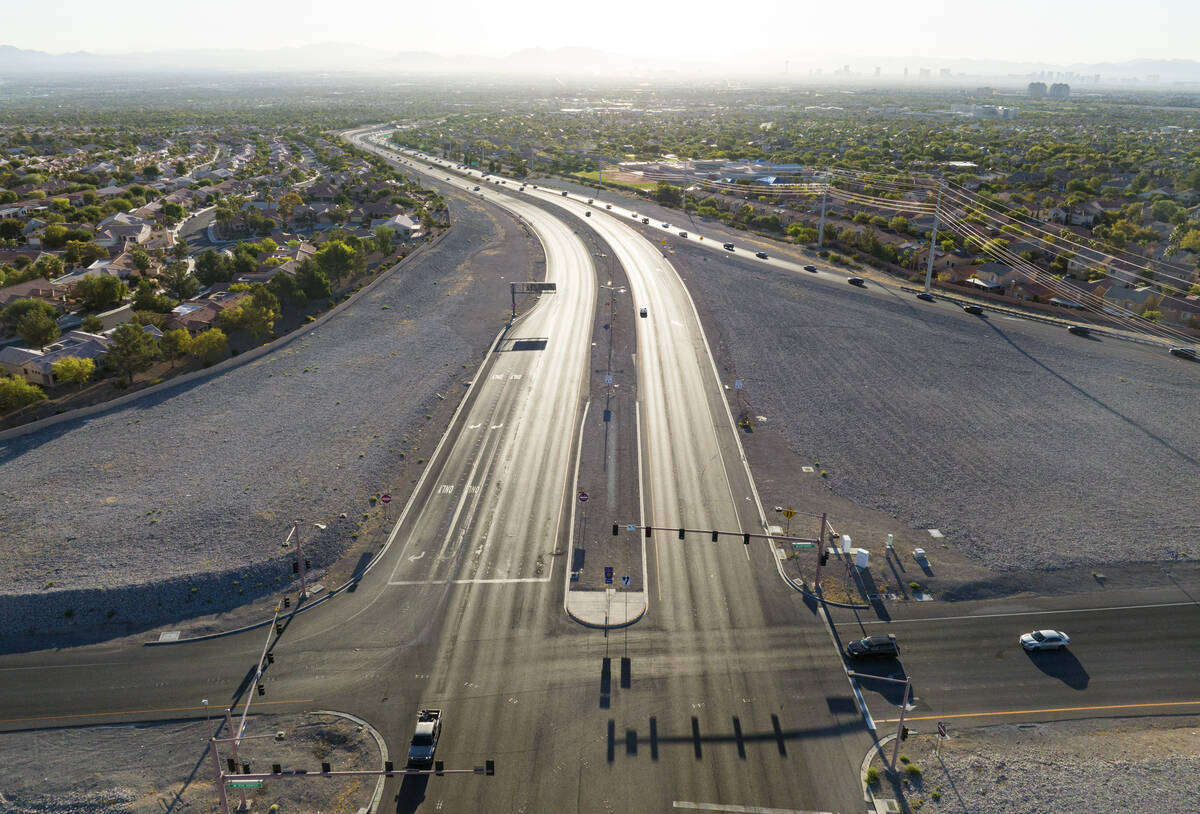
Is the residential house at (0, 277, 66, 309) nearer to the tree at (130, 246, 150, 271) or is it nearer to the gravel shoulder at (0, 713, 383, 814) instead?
the tree at (130, 246, 150, 271)

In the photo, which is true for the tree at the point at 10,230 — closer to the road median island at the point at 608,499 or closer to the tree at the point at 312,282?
the tree at the point at 312,282

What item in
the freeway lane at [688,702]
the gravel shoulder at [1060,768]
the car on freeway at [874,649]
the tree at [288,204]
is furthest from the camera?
the tree at [288,204]

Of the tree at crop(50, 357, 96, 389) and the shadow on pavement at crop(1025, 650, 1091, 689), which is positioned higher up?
the tree at crop(50, 357, 96, 389)

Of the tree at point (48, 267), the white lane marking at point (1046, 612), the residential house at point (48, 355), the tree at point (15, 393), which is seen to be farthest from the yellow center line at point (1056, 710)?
the tree at point (48, 267)

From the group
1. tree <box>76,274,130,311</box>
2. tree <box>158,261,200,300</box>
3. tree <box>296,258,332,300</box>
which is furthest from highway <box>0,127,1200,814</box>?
tree <box>76,274,130,311</box>

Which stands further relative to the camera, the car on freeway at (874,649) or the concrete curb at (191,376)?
the concrete curb at (191,376)

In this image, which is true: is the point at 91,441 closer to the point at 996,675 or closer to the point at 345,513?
the point at 345,513
